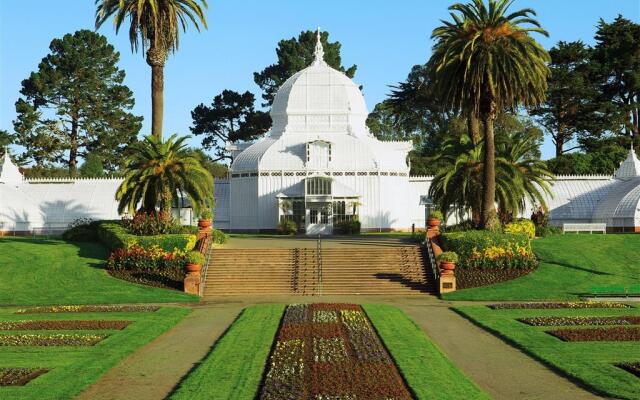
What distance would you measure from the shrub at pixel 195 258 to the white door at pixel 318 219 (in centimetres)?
2324

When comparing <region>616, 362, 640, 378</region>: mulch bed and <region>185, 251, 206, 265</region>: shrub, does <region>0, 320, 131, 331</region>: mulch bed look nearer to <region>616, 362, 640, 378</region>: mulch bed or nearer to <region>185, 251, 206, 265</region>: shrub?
<region>185, 251, 206, 265</region>: shrub

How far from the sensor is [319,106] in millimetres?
74500

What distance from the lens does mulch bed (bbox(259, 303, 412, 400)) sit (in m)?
19.7

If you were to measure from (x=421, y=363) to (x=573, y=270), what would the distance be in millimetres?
24512

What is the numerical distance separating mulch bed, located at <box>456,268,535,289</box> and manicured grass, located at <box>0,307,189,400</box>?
15.4 metres

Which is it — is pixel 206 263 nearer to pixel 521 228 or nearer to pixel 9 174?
pixel 521 228

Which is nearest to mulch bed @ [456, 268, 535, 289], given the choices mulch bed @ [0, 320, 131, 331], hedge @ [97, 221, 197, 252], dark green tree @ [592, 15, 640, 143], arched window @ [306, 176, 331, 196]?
hedge @ [97, 221, 197, 252]

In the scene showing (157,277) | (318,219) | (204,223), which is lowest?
(157,277)

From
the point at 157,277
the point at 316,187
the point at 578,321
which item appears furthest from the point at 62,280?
the point at 316,187

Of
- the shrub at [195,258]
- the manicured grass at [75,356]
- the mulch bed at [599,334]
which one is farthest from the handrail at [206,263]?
the mulch bed at [599,334]

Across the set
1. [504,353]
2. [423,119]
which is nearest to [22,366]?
[504,353]

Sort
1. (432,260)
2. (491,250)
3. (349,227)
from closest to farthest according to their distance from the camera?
(491,250), (432,260), (349,227)

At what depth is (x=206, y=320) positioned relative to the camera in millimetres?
33062

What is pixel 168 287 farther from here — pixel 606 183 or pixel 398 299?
pixel 606 183
